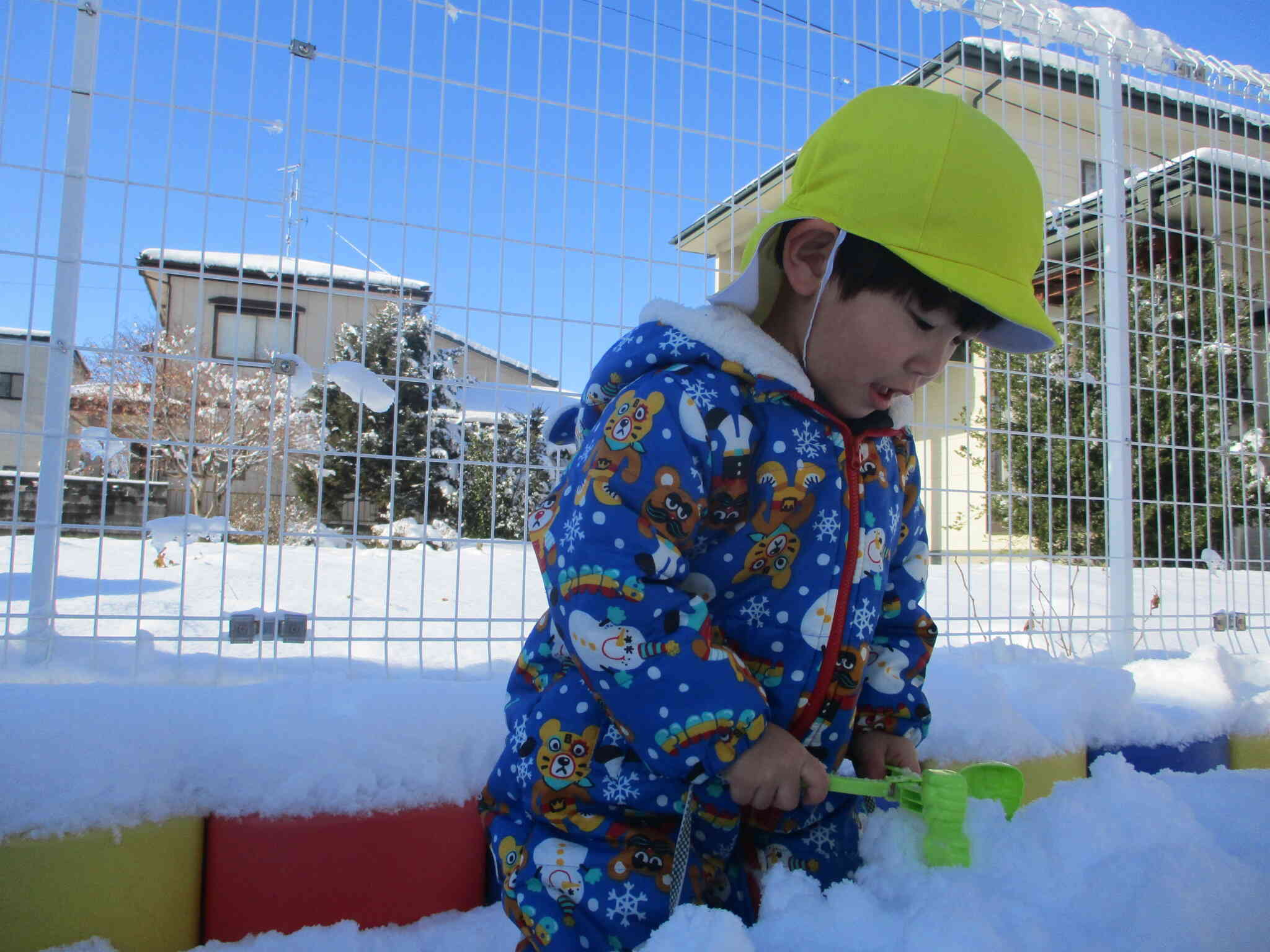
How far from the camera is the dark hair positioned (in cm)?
82

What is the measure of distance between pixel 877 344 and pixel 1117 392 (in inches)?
81.3

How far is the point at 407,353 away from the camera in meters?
1.97

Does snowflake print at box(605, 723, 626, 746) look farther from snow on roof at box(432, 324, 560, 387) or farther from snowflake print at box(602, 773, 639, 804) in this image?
snow on roof at box(432, 324, 560, 387)

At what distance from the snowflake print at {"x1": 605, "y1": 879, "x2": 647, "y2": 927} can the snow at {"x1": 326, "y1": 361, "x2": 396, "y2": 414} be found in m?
1.25

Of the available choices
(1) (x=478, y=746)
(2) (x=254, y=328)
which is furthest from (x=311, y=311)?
→ (1) (x=478, y=746)

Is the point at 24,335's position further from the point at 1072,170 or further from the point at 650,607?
the point at 1072,170

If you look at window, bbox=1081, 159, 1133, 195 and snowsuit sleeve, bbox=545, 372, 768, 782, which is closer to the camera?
snowsuit sleeve, bbox=545, 372, 768, 782

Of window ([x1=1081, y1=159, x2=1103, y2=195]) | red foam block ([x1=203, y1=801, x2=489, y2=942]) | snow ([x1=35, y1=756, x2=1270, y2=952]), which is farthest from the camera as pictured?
window ([x1=1081, y1=159, x2=1103, y2=195])

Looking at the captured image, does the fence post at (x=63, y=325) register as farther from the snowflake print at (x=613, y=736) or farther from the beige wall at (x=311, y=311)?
the snowflake print at (x=613, y=736)

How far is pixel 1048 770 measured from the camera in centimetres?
155

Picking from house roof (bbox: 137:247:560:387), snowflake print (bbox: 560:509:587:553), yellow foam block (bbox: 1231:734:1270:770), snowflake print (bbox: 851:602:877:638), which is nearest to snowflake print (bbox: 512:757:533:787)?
snowflake print (bbox: 560:509:587:553)

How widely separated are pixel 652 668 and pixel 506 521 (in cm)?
167

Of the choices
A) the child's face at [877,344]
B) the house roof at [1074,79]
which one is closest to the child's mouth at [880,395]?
the child's face at [877,344]

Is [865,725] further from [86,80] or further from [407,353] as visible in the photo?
[86,80]
